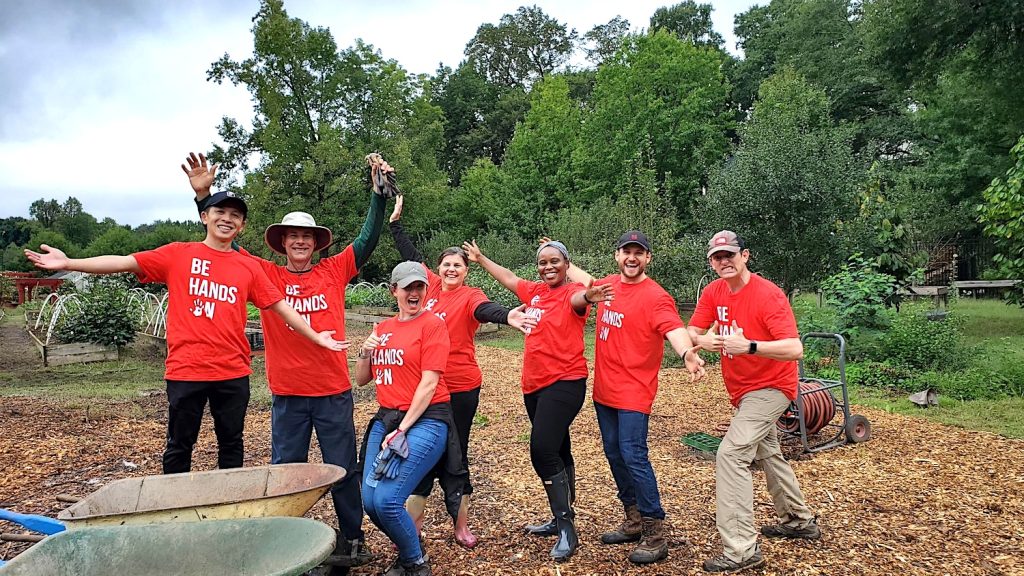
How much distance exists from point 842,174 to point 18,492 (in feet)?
38.2

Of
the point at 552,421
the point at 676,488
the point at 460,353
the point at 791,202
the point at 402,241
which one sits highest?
the point at 791,202

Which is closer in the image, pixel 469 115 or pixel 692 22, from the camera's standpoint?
pixel 692 22

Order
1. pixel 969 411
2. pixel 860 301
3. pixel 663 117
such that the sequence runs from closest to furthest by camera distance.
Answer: pixel 969 411, pixel 860 301, pixel 663 117

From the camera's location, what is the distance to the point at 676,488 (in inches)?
211

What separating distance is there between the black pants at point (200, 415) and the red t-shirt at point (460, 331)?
120 cm

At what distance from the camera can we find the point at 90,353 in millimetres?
12391

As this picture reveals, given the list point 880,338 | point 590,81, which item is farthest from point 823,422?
point 590,81

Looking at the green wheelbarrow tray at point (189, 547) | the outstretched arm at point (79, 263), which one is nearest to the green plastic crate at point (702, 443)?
the green wheelbarrow tray at point (189, 547)

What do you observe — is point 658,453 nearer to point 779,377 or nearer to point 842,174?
point 779,377

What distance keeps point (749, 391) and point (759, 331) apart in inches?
14.0

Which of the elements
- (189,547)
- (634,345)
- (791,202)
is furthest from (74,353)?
(791,202)

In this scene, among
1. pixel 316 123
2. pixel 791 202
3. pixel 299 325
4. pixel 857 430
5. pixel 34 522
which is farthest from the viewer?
pixel 316 123

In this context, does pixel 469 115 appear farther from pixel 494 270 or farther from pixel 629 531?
pixel 629 531

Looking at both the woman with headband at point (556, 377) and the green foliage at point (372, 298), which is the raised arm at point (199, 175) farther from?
the green foliage at point (372, 298)
